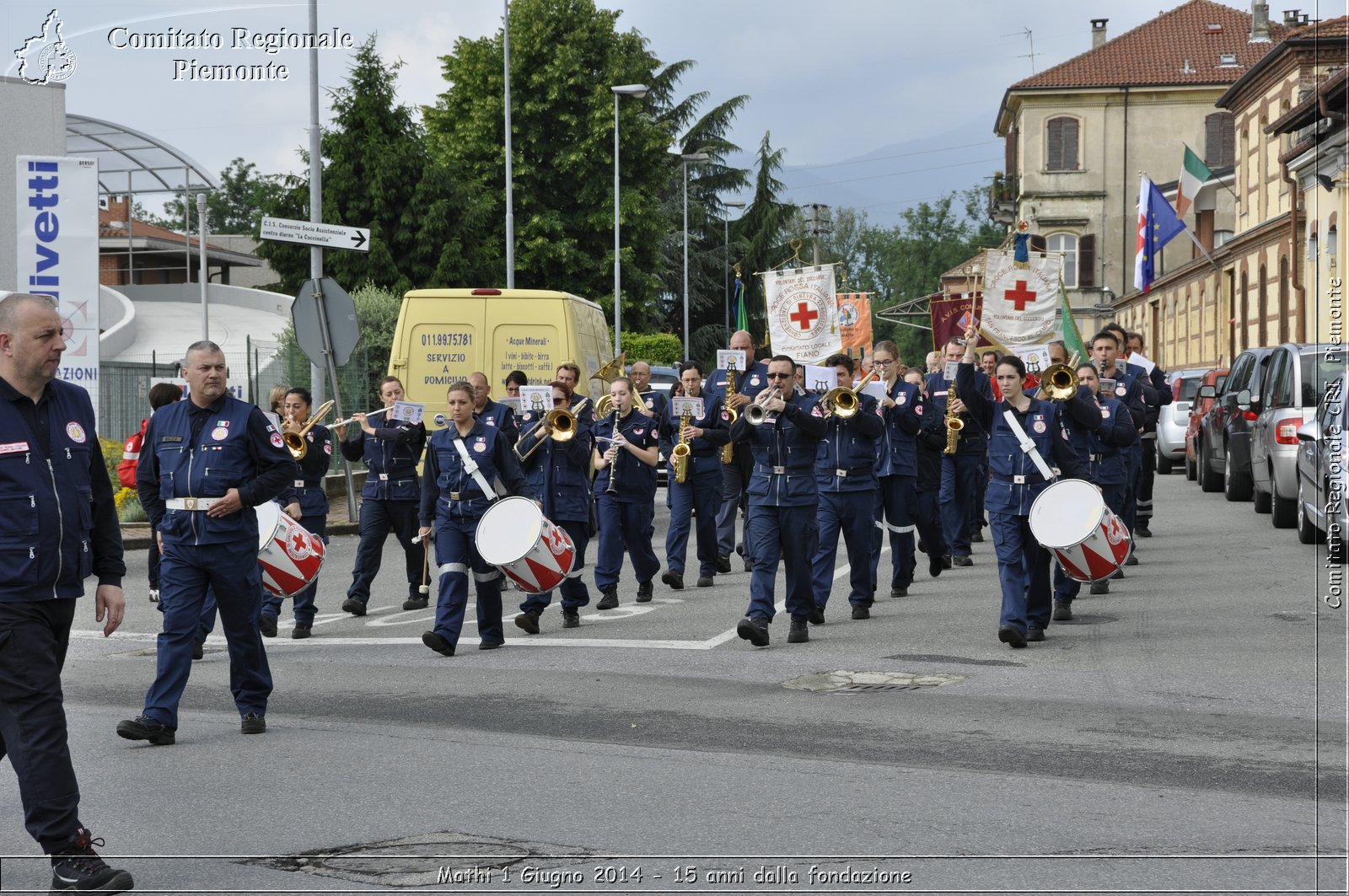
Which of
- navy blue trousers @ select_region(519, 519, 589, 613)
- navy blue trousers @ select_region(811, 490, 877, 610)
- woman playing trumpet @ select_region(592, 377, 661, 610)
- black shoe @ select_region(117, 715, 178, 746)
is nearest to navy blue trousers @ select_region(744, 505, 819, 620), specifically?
navy blue trousers @ select_region(811, 490, 877, 610)

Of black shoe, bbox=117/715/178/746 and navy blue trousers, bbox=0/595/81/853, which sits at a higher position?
navy blue trousers, bbox=0/595/81/853

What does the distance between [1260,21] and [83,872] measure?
7765 cm

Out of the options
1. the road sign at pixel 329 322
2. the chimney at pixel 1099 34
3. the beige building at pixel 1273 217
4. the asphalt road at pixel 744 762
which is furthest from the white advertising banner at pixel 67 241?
the chimney at pixel 1099 34

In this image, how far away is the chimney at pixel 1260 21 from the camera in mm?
74562

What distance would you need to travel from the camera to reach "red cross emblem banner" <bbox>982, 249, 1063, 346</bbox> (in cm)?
1733

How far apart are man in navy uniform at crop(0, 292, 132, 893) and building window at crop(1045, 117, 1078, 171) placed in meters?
75.2

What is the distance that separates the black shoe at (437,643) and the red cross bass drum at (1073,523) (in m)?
3.85

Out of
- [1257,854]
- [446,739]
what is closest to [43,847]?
[446,739]

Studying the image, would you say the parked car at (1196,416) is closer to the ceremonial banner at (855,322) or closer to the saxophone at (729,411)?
the ceremonial banner at (855,322)

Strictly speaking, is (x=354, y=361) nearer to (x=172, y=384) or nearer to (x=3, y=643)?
(x=172, y=384)

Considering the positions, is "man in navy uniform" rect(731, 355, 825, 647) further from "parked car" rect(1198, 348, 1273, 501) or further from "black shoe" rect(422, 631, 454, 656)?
"parked car" rect(1198, 348, 1273, 501)

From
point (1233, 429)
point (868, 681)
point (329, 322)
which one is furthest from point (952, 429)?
point (329, 322)

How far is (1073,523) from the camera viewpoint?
1070cm

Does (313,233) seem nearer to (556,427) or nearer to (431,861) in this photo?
(556,427)
